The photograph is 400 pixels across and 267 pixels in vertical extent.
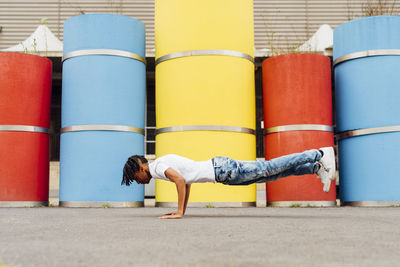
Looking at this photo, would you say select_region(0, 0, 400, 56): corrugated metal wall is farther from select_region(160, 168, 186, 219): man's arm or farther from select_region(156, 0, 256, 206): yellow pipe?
select_region(160, 168, 186, 219): man's arm

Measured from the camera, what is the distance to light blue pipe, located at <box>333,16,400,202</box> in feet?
21.0

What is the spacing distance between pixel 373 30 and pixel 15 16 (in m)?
13.3

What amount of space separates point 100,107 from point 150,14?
33.4 feet

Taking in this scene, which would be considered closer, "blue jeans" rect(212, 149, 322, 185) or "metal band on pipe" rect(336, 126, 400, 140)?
"blue jeans" rect(212, 149, 322, 185)

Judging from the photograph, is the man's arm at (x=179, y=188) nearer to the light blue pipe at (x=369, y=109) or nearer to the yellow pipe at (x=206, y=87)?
the yellow pipe at (x=206, y=87)

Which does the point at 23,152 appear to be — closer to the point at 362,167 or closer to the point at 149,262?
the point at 362,167

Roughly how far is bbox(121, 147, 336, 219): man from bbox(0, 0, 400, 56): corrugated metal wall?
38.8 ft

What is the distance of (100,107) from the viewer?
662cm

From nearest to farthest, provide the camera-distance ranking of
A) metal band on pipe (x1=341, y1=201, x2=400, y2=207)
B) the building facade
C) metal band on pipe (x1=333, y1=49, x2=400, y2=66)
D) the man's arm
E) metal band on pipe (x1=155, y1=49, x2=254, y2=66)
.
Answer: the man's arm, metal band on pipe (x1=341, y1=201, x2=400, y2=207), metal band on pipe (x1=155, y1=49, x2=254, y2=66), metal band on pipe (x1=333, y1=49, x2=400, y2=66), the building facade

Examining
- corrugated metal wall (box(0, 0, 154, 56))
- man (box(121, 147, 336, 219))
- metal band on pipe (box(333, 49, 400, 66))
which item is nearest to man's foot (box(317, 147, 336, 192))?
man (box(121, 147, 336, 219))

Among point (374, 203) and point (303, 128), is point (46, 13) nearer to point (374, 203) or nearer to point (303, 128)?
point (303, 128)

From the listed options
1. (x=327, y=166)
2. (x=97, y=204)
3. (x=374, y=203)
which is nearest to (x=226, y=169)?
(x=327, y=166)

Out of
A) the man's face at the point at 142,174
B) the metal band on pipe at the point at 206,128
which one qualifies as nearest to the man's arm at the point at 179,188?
the man's face at the point at 142,174

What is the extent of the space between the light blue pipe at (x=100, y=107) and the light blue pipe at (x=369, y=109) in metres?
2.97
